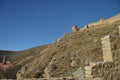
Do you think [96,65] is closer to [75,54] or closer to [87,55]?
[87,55]

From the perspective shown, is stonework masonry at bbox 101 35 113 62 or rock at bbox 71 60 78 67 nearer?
stonework masonry at bbox 101 35 113 62

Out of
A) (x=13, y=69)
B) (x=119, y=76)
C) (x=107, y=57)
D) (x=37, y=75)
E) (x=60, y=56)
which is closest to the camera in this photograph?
(x=119, y=76)

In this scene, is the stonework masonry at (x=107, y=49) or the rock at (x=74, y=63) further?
the rock at (x=74, y=63)

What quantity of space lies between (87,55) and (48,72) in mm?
4027

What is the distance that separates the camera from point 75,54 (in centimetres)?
2281

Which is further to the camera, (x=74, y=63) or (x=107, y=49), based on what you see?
(x=74, y=63)

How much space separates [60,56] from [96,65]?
16.5 meters

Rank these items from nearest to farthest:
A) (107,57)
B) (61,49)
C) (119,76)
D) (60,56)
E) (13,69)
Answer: (119,76) → (107,57) → (60,56) → (61,49) → (13,69)

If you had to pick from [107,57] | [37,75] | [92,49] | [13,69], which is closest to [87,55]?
[92,49]

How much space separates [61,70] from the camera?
20453 mm

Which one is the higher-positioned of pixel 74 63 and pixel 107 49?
pixel 107 49

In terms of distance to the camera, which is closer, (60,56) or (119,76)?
(119,76)

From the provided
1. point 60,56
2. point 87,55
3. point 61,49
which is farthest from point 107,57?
point 61,49

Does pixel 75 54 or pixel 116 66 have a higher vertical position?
pixel 75 54
